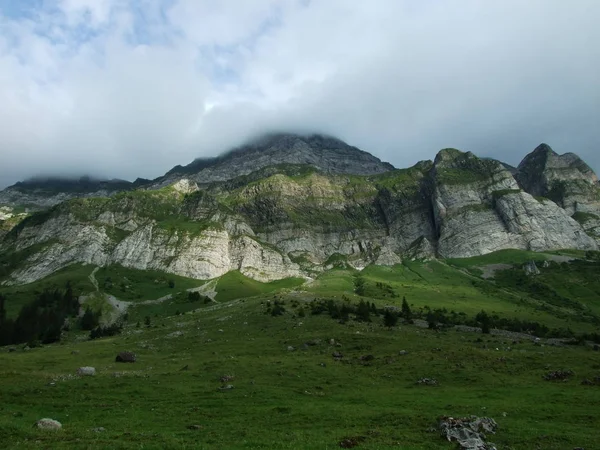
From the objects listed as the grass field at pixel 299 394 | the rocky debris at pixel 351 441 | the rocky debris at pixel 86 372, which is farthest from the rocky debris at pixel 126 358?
the rocky debris at pixel 351 441

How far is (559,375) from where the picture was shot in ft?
158

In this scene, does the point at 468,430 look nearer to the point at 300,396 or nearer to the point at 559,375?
the point at 300,396

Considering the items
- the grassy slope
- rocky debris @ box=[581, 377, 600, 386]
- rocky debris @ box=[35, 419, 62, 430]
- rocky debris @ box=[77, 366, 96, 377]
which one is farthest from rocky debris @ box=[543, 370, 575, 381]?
rocky debris @ box=[77, 366, 96, 377]

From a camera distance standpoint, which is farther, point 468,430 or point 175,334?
point 175,334

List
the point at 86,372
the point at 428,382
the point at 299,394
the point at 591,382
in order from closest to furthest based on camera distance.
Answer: the point at 299,394 → the point at 591,382 → the point at 428,382 → the point at 86,372

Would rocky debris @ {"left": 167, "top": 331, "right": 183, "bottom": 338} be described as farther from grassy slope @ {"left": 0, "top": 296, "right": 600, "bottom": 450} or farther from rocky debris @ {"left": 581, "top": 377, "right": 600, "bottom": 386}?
rocky debris @ {"left": 581, "top": 377, "right": 600, "bottom": 386}

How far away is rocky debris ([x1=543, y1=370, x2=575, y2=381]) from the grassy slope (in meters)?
1.08

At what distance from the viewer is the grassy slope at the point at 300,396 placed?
88.3ft

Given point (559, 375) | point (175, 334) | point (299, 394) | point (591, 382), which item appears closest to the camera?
point (299, 394)

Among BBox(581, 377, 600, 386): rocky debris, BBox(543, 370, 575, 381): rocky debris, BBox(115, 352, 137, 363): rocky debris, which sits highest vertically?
BBox(581, 377, 600, 386): rocky debris

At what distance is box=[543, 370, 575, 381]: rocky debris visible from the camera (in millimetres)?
47625

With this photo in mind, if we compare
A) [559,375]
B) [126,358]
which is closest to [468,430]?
[559,375]

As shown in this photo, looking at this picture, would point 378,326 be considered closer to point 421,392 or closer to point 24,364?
point 421,392

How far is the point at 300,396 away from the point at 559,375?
3072 centimetres
